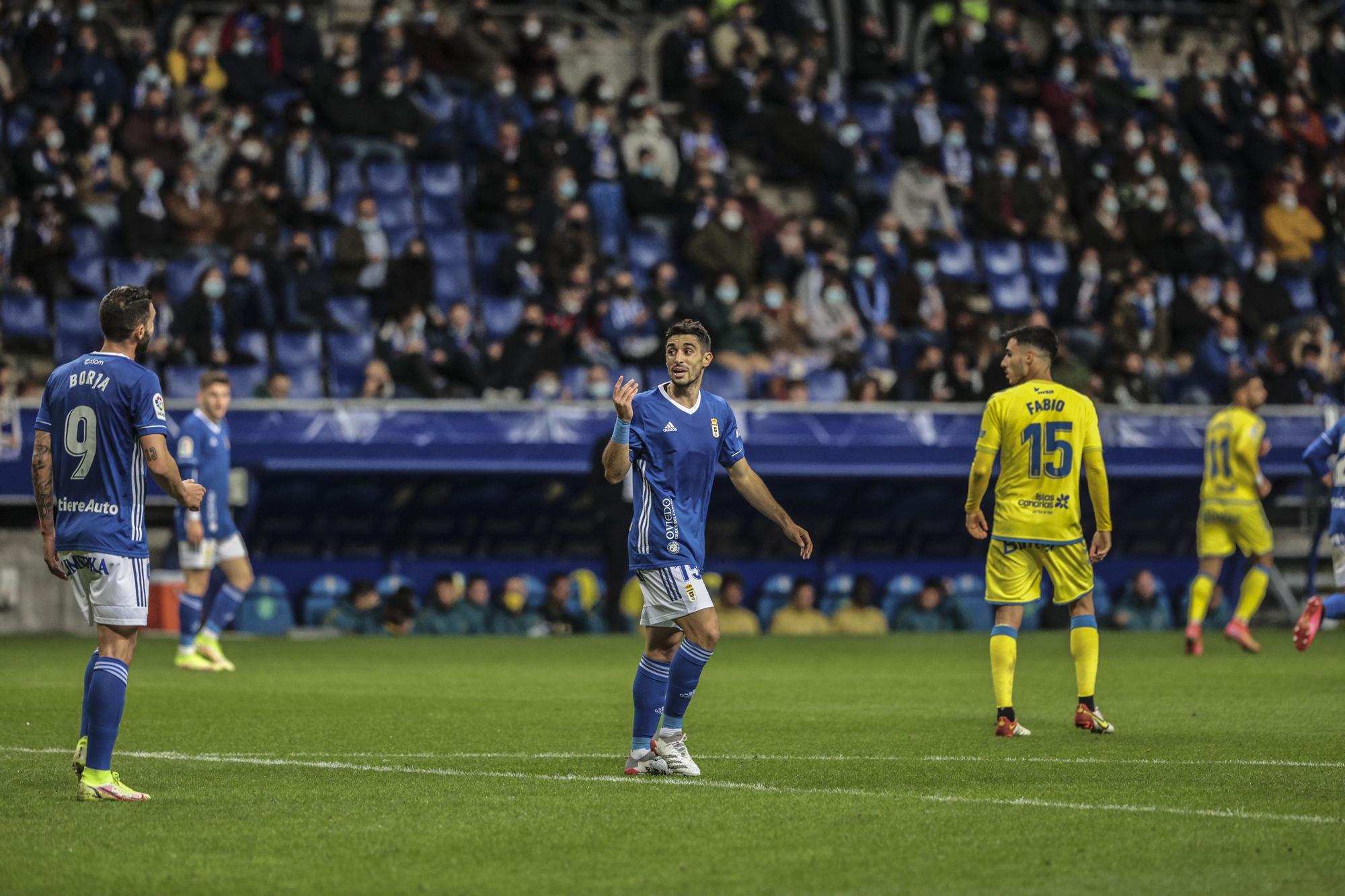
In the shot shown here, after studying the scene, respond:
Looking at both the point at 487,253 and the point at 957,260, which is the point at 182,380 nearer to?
the point at 487,253

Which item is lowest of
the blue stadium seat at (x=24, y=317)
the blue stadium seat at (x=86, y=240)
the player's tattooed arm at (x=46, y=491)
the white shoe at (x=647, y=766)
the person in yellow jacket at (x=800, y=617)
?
the person in yellow jacket at (x=800, y=617)

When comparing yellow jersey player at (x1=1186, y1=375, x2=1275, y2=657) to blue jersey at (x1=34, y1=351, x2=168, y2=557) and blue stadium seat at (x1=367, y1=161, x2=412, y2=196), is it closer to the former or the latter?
blue jersey at (x1=34, y1=351, x2=168, y2=557)

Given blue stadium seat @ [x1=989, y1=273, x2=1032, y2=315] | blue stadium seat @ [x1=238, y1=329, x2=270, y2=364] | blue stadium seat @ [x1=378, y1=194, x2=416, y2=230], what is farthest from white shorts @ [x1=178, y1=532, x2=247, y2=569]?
blue stadium seat @ [x1=989, y1=273, x2=1032, y2=315]

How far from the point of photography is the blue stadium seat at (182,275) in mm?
21719

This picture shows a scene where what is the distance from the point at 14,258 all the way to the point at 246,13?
5.04m

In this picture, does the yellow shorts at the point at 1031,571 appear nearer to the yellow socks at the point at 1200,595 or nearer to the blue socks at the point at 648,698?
the blue socks at the point at 648,698

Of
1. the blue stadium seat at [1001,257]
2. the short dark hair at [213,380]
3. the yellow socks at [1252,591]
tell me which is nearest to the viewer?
the short dark hair at [213,380]

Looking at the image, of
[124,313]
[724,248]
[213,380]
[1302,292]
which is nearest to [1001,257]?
[724,248]

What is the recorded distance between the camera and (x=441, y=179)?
24312 millimetres

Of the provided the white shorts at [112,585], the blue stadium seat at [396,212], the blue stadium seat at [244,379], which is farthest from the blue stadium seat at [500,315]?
the white shorts at [112,585]

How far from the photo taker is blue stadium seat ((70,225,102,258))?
71.5 ft

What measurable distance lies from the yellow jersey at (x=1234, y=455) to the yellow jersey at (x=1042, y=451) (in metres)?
5.95

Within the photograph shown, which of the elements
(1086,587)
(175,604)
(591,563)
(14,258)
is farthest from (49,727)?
(14,258)

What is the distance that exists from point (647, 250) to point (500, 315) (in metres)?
2.25
